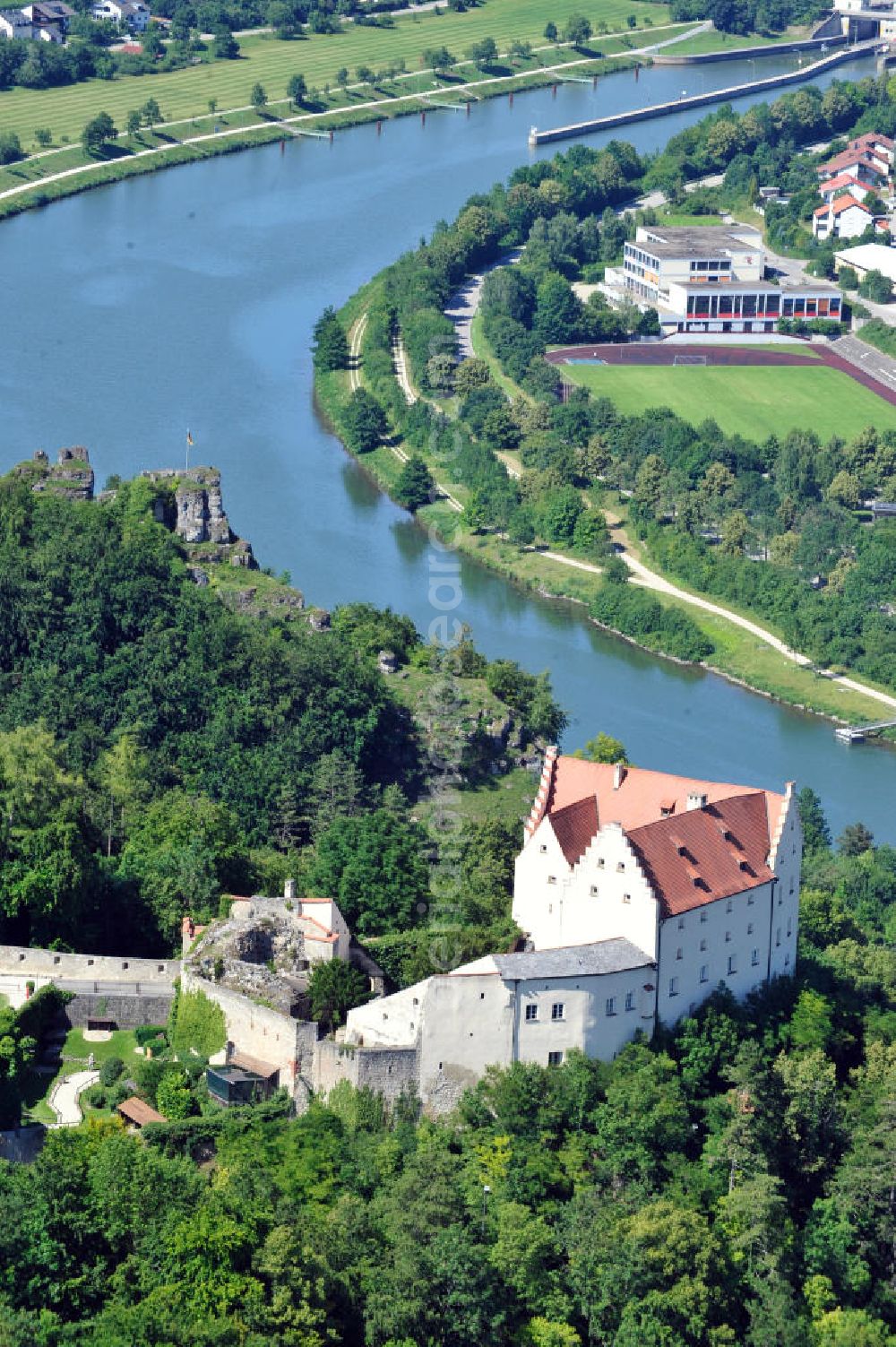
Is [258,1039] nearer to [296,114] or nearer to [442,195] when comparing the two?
[442,195]

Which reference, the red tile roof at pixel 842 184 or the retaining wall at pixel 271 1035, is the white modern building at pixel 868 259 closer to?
the red tile roof at pixel 842 184

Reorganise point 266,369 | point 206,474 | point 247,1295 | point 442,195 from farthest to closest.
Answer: point 442,195
point 266,369
point 206,474
point 247,1295

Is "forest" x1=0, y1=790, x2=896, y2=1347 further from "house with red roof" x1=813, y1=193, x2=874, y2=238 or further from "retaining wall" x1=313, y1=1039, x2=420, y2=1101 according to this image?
"house with red roof" x1=813, y1=193, x2=874, y2=238

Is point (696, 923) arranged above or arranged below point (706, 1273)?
above

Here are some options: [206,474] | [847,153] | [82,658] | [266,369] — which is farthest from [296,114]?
[82,658]

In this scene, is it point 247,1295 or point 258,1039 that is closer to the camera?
point 247,1295

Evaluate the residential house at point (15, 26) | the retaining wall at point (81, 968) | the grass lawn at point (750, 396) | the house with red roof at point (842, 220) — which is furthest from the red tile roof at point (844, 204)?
the retaining wall at point (81, 968)

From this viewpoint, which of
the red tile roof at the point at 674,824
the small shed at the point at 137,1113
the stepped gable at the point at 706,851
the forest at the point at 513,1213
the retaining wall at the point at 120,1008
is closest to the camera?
the forest at the point at 513,1213
